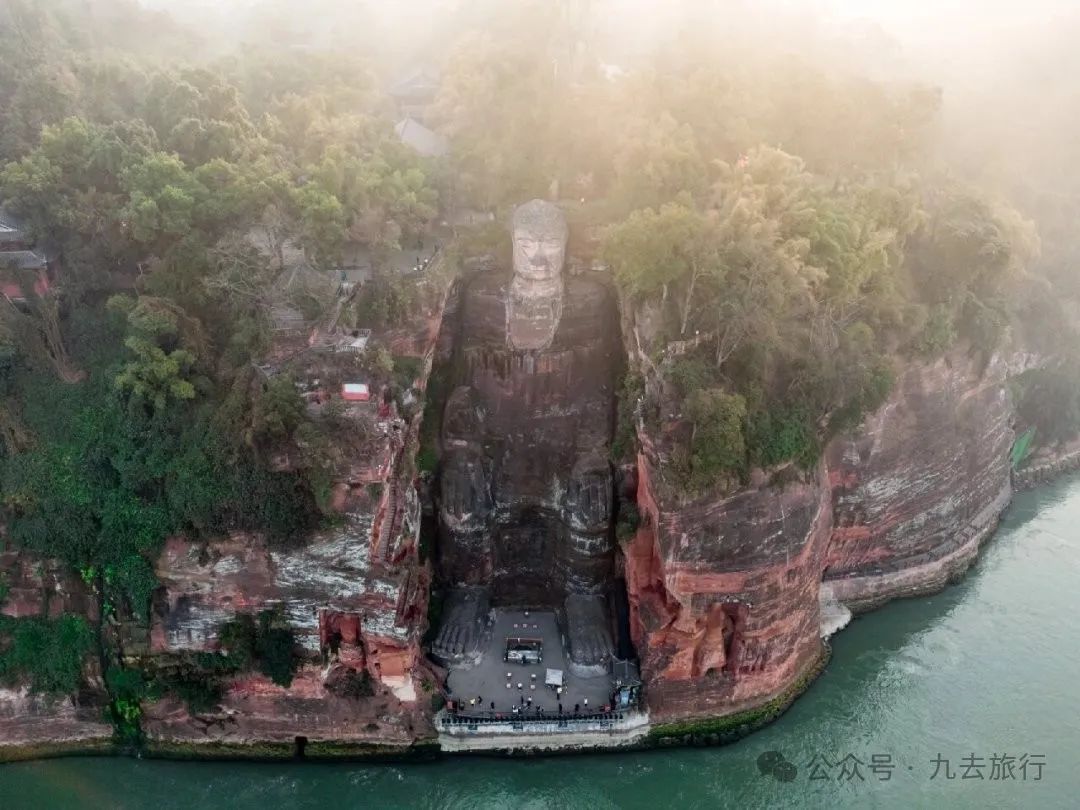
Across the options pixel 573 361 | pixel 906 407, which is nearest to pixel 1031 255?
pixel 906 407

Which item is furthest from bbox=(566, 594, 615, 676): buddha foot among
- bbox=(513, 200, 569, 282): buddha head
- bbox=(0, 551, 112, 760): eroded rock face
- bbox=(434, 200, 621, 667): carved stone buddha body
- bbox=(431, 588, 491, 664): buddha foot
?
bbox=(0, 551, 112, 760): eroded rock face

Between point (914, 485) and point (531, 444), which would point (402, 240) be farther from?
point (914, 485)

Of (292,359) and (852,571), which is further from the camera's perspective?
(852,571)

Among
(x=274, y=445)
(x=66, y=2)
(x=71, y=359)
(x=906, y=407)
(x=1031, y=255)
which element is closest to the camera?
(x=274, y=445)

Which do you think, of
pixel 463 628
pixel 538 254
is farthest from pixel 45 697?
pixel 538 254

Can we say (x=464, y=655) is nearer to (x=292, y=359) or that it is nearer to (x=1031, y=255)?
(x=292, y=359)

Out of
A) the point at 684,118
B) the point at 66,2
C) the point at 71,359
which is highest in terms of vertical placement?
the point at 66,2

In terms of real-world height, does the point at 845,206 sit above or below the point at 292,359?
above
